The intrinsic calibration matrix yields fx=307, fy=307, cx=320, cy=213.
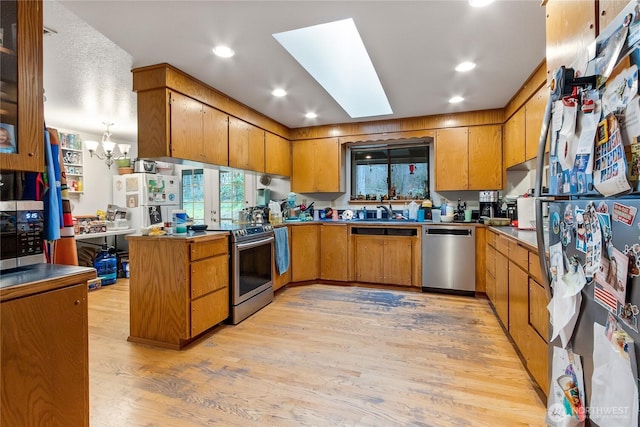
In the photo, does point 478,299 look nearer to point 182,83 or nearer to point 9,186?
point 182,83

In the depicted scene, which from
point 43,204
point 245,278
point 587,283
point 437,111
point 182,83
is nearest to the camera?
point 587,283

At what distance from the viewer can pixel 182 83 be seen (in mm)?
2727

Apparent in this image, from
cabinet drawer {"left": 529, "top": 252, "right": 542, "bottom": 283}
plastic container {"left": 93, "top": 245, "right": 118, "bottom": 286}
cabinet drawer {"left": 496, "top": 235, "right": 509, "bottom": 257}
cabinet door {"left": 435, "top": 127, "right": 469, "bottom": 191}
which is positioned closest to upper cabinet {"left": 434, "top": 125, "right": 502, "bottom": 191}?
cabinet door {"left": 435, "top": 127, "right": 469, "bottom": 191}

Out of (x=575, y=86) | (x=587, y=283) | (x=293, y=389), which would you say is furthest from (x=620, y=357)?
(x=293, y=389)

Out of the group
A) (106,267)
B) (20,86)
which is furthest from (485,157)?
(106,267)

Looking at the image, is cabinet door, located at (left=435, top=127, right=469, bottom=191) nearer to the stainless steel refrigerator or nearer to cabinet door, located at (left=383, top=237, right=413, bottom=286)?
cabinet door, located at (left=383, top=237, right=413, bottom=286)

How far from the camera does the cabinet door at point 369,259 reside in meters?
4.15

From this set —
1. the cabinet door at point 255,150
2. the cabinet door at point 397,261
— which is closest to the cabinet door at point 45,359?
the cabinet door at point 255,150

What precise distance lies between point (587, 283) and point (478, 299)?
309 centimetres

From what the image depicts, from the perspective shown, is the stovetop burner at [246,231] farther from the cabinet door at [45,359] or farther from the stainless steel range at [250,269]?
the cabinet door at [45,359]

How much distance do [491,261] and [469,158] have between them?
56.5 inches

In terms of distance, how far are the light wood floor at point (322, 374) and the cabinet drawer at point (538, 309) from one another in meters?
0.43

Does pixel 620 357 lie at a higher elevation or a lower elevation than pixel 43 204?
lower

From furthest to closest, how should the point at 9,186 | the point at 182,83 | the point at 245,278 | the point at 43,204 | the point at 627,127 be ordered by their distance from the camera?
1. the point at 245,278
2. the point at 182,83
3. the point at 43,204
4. the point at 9,186
5. the point at 627,127
